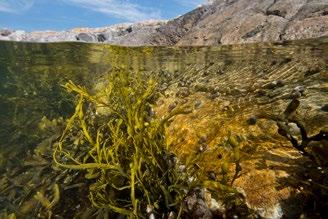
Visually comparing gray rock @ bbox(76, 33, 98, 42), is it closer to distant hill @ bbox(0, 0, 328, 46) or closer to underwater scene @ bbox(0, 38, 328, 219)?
distant hill @ bbox(0, 0, 328, 46)

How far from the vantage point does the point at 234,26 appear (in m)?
12.6

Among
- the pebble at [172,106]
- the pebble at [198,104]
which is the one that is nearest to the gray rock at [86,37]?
the pebble at [172,106]

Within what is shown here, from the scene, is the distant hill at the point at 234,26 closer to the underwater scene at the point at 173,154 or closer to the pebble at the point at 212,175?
the underwater scene at the point at 173,154

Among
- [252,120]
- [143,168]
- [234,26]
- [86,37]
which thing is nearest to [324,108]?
[252,120]

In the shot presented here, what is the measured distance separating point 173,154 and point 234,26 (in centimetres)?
969

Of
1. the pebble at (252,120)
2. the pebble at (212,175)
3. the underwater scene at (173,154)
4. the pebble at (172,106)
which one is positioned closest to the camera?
the underwater scene at (173,154)

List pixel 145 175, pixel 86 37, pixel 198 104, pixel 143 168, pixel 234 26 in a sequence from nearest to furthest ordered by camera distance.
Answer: pixel 145 175 → pixel 143 168 → pixel 198 104 → pixel 234 26 → pixel 86 37

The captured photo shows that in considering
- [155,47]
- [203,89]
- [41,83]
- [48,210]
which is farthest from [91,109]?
[41,83]

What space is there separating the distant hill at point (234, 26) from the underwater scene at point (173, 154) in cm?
318

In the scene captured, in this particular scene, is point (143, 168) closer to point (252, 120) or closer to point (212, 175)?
point (212, 175)

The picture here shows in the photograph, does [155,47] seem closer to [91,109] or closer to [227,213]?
[91,109]

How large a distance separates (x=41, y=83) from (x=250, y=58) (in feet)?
31.4

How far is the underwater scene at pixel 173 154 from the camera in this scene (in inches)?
120

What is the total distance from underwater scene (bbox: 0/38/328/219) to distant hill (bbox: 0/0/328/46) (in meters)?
3.18
